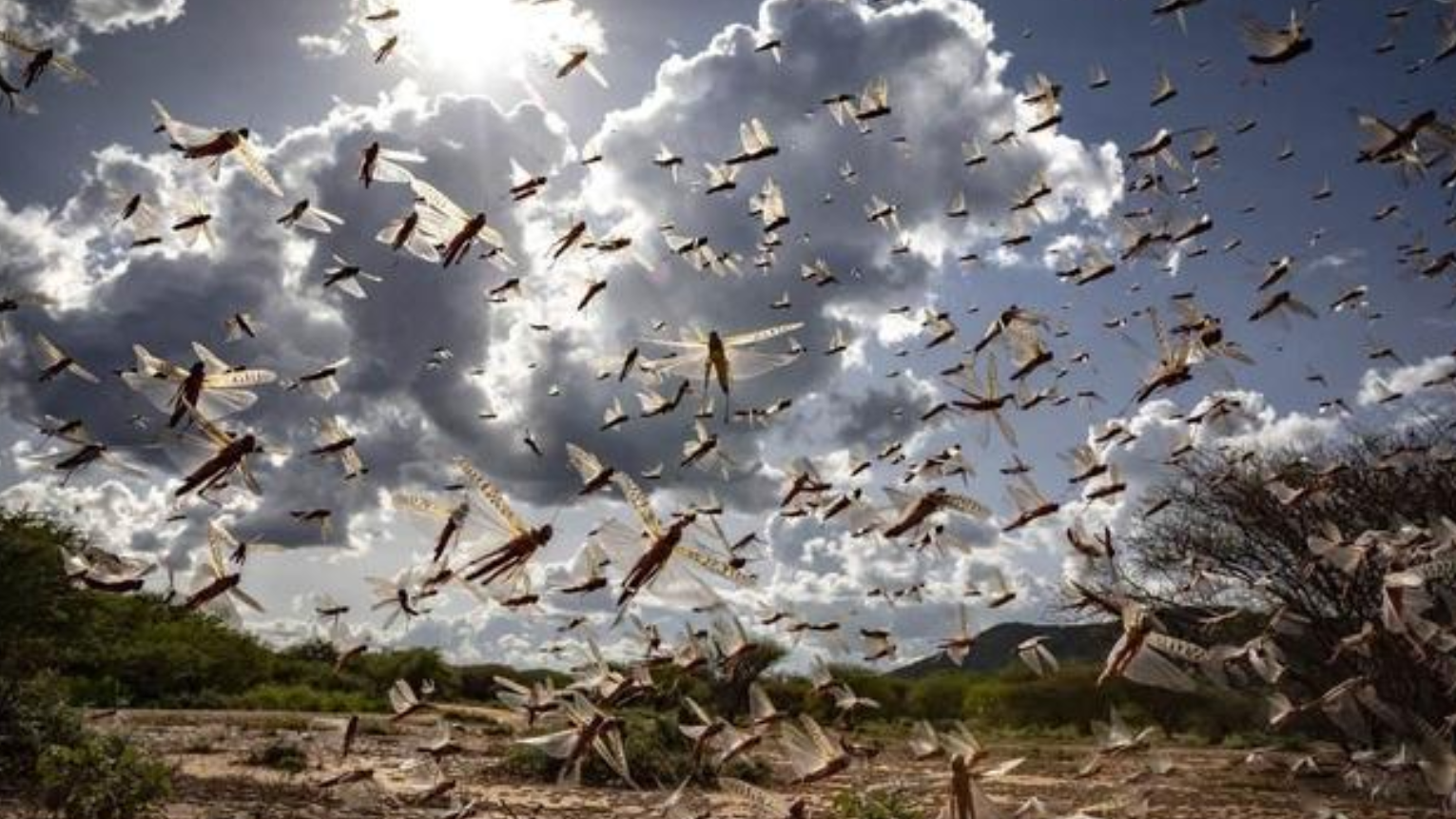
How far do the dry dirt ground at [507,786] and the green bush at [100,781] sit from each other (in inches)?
37.5

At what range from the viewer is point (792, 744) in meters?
4.75

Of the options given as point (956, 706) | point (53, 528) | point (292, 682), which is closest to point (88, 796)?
point (53, 528)

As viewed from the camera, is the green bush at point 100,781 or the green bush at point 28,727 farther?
the green bush at point 28,727

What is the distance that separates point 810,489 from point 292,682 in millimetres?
38663

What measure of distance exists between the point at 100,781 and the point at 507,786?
23.5ft

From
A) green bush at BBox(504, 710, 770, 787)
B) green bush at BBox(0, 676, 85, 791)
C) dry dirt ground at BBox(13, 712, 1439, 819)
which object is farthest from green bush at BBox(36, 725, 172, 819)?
green bush at BBox(504, 710, 770, 787)

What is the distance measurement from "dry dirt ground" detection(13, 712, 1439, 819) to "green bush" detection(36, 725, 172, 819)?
95cm

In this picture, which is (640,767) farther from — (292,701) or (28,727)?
(292,701)

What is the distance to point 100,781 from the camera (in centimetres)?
843

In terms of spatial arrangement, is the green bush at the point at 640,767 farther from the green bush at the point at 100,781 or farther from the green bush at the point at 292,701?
the green bush at the point at 292,701

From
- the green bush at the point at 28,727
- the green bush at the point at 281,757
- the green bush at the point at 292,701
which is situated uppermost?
the green bush at the point at 292,701

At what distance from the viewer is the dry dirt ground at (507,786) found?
11336 millimetres

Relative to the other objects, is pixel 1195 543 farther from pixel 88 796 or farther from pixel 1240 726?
pixel 88 796

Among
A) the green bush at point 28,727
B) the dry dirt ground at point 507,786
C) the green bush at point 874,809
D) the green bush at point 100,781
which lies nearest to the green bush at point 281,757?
the dry dirt ground at point 507,786
